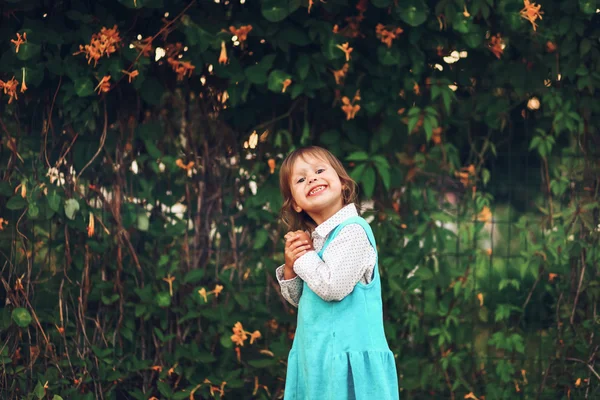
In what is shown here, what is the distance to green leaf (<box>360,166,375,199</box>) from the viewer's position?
4.06 meters

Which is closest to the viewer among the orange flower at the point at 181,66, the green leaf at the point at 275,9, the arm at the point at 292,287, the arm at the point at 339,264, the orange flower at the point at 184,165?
the arm at the point at 339,264

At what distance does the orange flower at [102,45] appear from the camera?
13.2ft

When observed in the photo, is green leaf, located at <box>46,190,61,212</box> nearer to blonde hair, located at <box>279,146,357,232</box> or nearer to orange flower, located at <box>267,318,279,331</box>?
orange flower, located at <box>267,318,279,331</box>

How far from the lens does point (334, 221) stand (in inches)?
128

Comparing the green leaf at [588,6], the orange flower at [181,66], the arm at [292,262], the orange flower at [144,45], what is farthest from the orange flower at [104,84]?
the green leaf at [588,6]

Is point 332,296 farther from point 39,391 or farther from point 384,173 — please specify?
point 39,391

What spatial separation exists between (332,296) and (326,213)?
33 cm

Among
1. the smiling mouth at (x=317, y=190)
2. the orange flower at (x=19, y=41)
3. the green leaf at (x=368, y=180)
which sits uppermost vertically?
the orange flower at (x=19, y=41)

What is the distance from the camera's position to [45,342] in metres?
4.26

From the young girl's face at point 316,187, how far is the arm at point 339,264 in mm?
129

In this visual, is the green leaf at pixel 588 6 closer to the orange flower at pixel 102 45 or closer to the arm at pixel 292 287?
the arm at pixel 292 287

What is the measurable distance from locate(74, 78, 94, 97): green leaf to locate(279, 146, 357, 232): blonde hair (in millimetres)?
1053

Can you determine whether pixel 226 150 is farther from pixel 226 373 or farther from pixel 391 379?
pixel 391 379

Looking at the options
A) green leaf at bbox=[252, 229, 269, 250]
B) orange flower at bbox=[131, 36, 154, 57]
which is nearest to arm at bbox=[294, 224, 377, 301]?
green leaf at bbox=[252, 229, 269, 250]
